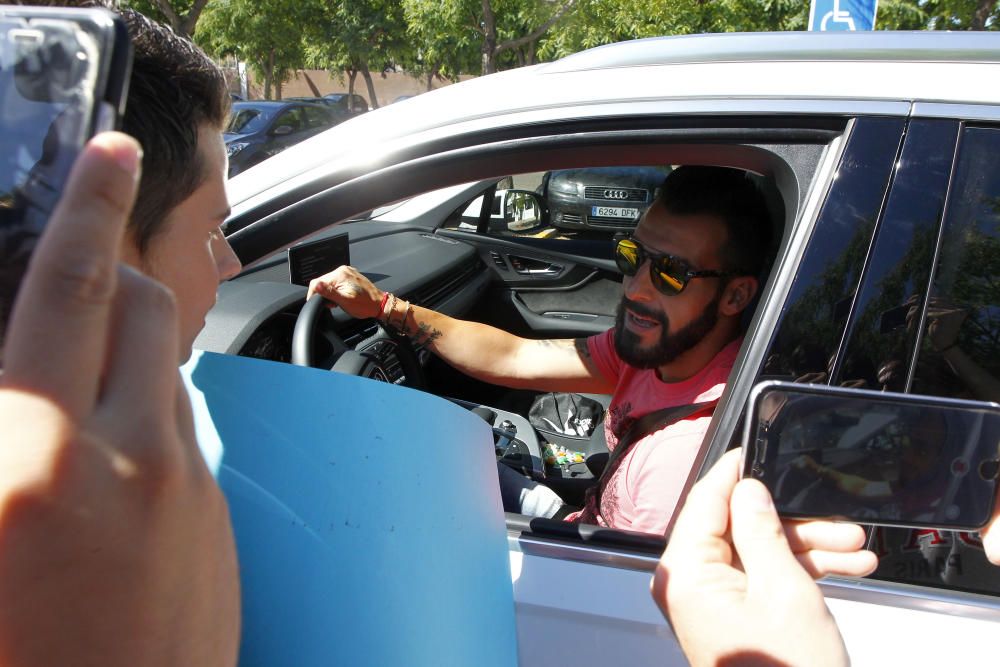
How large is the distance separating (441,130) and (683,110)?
1.42ft

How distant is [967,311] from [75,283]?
3.96 feet

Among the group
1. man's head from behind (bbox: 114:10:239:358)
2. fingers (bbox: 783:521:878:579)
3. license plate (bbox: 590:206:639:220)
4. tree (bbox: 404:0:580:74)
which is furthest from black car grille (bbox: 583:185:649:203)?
tree (bbox: 404:0:580:74)

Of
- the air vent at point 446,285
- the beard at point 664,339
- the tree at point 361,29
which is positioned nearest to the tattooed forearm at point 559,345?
the beard at point 664,339

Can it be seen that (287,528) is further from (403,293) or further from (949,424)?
(403,293)

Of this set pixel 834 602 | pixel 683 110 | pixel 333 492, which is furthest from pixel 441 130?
pixel 834 602

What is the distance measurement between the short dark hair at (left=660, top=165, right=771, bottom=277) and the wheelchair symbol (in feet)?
10.9

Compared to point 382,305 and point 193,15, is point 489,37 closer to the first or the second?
point 193,15

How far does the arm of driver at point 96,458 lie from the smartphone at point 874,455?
642 millimetres

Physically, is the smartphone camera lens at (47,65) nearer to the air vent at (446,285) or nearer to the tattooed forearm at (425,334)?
the tattooed forearm at (425,334)

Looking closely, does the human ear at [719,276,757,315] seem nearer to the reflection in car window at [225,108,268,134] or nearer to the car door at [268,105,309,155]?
the car door at [268,105,309,155]

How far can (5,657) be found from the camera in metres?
0.47

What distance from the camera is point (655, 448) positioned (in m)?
1.68

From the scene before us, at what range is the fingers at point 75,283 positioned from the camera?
1.35ft

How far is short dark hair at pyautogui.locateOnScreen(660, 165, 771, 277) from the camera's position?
182 centimetres
